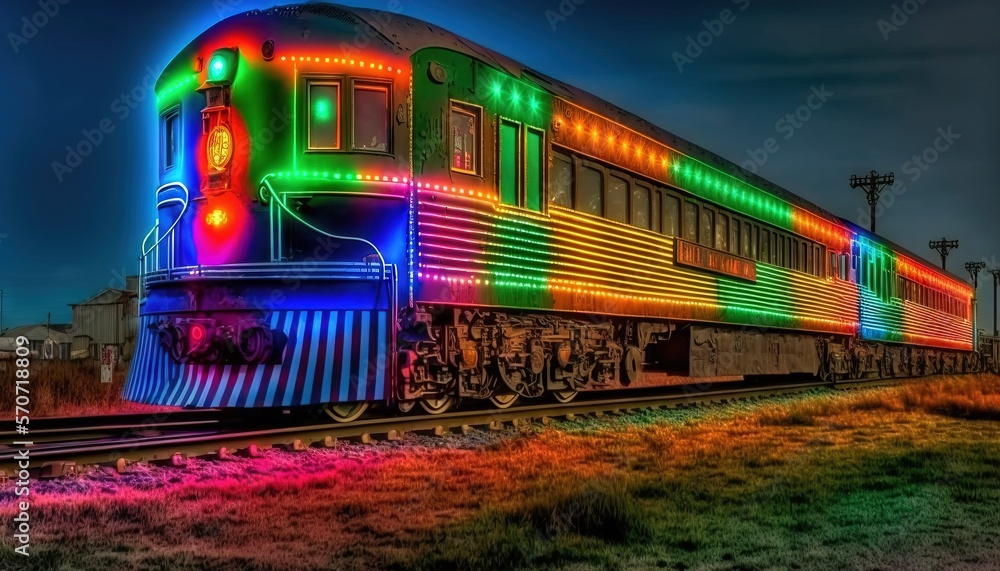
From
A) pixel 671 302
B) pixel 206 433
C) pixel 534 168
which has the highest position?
pixel 534 168

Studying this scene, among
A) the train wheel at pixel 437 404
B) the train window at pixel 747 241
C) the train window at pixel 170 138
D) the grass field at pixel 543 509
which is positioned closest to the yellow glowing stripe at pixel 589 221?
the train wheel at pixel 437 404

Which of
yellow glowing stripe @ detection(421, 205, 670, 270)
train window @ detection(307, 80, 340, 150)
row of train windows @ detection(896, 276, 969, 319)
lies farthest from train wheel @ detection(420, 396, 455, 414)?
row of train windows @ detection(896, 276, 969, 319)

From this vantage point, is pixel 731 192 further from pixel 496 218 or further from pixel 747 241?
pixel 496 218

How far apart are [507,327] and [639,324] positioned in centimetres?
403

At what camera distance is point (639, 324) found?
14.5m

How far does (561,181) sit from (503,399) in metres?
2.96

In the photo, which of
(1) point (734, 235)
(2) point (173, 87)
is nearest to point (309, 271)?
(2) point (173, 87)

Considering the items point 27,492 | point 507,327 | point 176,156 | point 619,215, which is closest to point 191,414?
point 176,156

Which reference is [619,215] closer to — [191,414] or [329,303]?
[329,303]

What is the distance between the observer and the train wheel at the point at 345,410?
9.86 metres

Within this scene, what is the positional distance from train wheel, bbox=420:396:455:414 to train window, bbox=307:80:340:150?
3.10 m

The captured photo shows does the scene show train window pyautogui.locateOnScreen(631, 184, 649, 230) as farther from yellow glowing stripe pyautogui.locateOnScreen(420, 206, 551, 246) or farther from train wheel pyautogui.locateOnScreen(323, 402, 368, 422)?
train wheel pyautogui.locateOnScreen(323, 402, 368, 422)

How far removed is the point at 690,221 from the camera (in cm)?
1614

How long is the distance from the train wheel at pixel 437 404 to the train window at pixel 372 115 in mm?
2951
